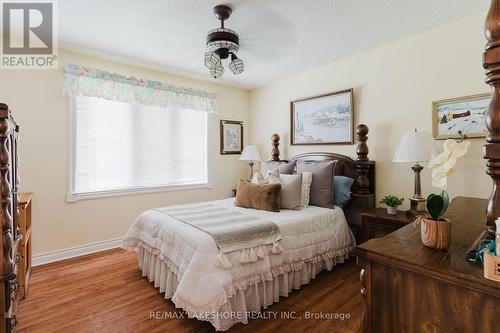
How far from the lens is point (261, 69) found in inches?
146

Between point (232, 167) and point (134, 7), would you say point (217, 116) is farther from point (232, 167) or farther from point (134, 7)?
point (134, 7)

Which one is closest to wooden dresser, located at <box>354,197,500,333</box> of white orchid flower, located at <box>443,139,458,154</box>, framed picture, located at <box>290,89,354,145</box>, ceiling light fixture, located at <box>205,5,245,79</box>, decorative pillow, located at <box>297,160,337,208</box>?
white orchid flower, located at <box>443,139,458,154</box>

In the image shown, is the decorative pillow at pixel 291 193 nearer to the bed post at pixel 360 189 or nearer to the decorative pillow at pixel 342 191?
the decorative pillow at pixel 342 191

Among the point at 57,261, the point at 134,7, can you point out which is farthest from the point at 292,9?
the point at 57,261

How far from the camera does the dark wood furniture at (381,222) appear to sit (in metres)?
2.36

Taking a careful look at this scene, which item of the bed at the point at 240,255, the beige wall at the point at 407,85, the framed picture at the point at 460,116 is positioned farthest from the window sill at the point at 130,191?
the framed picture at the point at 460,116

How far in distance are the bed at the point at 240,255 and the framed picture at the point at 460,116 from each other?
0.70 m

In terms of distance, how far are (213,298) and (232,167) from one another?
3037 mm

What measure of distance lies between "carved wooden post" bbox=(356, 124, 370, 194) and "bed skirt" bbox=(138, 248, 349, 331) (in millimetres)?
786

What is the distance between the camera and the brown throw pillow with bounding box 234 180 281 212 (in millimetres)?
2639

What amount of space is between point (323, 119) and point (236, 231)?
89.0 inches

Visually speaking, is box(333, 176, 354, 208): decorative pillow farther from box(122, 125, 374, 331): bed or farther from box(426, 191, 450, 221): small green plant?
box(426, 191, 450, 221): small green plant

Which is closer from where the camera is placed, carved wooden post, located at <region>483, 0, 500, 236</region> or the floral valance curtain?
carved wooden post, located at <region>483, 0, 500, 236</region>

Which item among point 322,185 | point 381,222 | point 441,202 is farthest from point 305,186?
point 441,202
